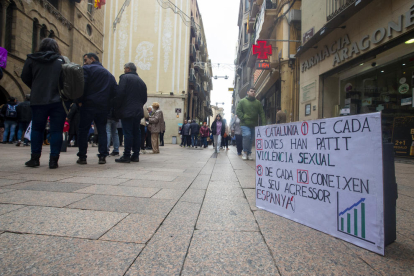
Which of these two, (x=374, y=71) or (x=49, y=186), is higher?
(x=374, y=71)

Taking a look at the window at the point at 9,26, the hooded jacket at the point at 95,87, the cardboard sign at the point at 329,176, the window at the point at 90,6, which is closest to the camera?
the cardboard sign at the point at 329,176

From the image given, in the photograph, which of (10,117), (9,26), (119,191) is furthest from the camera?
(9,26)

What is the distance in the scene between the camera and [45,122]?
4031 mm

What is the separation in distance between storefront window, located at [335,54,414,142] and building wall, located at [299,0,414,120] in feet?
2.74

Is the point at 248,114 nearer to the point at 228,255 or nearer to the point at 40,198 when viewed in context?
the point at 40,198

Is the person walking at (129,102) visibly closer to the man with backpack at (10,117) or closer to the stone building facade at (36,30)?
the man with backpack at (10,117)

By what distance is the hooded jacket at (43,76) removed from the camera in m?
3.87

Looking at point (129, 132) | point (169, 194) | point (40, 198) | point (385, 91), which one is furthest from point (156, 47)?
point (40, 198)

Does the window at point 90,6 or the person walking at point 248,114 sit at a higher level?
the window at point 90,6

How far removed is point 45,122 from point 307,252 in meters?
4.10

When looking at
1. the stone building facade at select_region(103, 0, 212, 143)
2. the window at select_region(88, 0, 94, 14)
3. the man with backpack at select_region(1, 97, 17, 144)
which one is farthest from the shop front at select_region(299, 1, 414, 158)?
the window at select_region(88, 0, 94, 14)

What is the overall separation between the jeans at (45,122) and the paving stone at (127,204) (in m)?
2.13

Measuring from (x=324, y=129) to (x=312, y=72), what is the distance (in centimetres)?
1026

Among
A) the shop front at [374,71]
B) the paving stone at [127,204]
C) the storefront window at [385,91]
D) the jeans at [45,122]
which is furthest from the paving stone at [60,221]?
the storefront window at [385,91]
